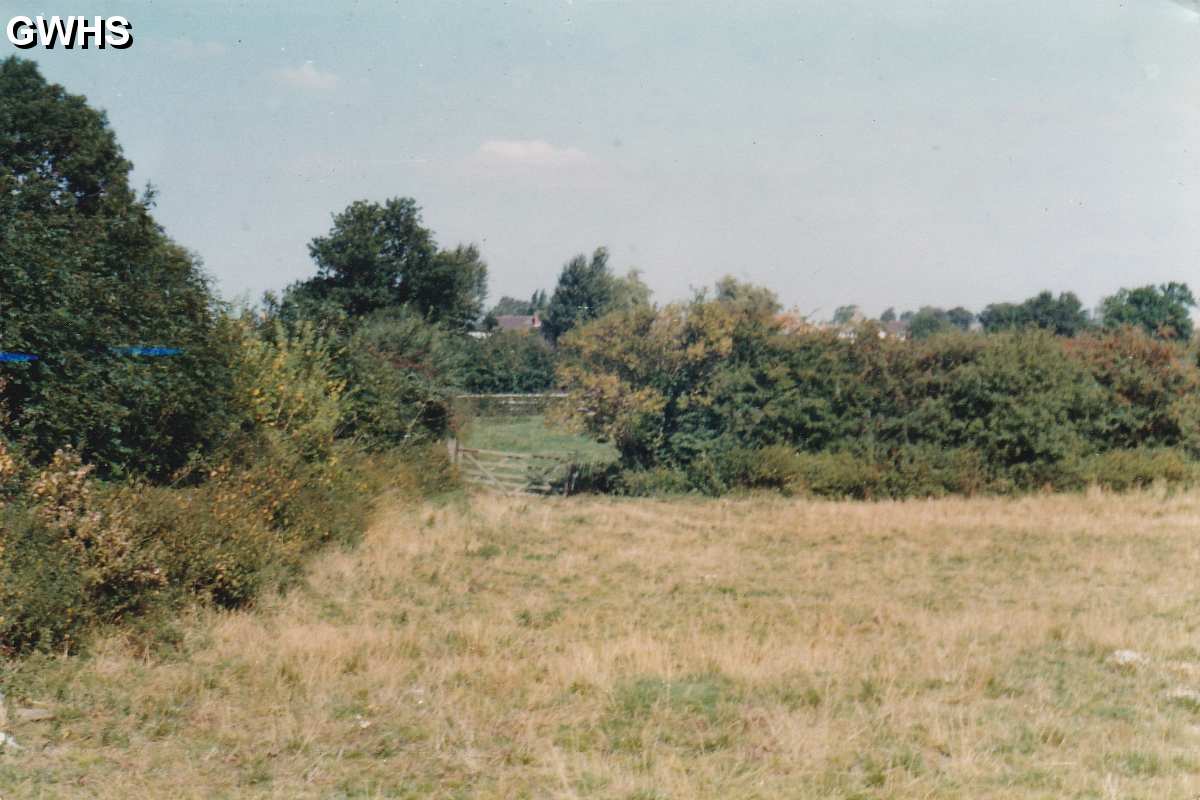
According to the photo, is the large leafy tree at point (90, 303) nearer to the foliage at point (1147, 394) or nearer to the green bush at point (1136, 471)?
the green bush at point (1136, 471)

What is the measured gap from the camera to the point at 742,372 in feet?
89.4

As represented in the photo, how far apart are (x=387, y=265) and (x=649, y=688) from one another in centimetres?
2806

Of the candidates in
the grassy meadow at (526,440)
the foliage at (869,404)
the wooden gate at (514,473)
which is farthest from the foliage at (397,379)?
the foliage at (869,404)

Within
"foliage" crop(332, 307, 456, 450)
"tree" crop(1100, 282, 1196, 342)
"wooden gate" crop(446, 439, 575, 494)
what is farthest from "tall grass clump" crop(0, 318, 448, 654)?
"tree" crop(1100, 282, 1196, 342)

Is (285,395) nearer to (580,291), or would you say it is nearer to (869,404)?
(869,404)

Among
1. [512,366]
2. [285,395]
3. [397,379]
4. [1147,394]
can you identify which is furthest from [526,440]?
[285,395]

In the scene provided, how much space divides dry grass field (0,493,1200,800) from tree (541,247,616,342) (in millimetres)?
46261

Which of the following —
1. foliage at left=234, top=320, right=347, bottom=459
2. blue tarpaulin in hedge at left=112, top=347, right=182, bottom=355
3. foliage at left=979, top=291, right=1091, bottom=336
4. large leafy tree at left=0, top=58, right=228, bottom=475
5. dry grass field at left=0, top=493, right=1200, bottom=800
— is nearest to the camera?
dry grass field at left=0, top=493, right=1200, bottom=800

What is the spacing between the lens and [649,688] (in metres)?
7.76

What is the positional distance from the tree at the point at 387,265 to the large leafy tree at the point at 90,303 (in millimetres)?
16944

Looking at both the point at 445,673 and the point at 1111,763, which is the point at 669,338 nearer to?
the point at 445,673

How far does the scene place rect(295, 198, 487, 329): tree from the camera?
33031 mm

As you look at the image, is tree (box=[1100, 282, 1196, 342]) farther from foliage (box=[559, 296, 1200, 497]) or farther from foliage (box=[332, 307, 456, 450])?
foliage (box=[332, 307, 456, 450])

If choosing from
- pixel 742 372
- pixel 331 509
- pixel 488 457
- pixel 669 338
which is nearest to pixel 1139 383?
pixel 742 372
